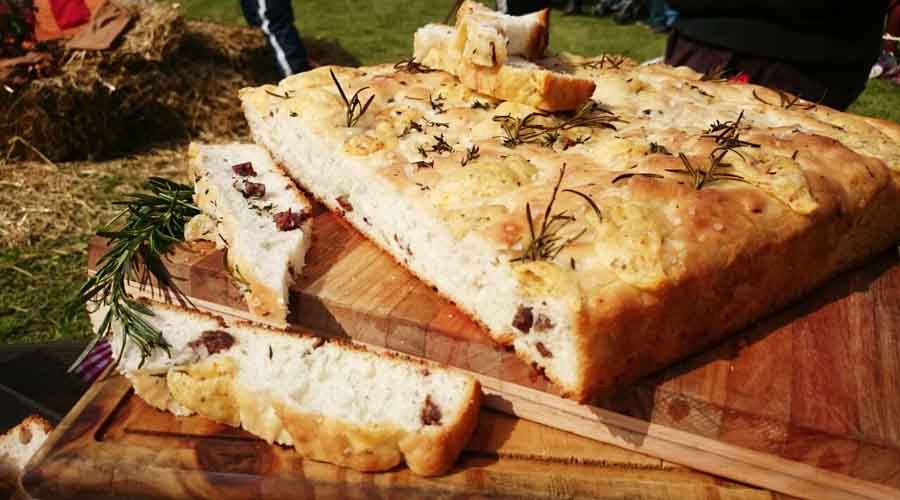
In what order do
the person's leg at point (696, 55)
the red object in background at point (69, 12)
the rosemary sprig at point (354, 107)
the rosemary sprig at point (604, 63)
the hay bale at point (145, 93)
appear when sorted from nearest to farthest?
the rosemary sprig at point (354, 107), the rosemary sprig at point (604, 63), the person's leg at point (696, 55), the hay bale at point (145, 93), the red object in background at point (69, 12)

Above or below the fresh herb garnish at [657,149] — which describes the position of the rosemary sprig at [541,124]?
below

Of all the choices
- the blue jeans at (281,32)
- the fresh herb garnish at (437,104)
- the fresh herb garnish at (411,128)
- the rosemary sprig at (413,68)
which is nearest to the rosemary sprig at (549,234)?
the fresh herb garnish at (411,128)

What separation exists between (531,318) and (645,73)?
8.83ft

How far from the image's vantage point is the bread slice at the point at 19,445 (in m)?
3.51

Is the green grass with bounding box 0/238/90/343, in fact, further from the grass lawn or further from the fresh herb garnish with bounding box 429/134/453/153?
the fresh herb garnish with bounding box 429/134/453/153

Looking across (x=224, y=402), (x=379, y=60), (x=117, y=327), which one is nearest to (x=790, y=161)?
(x=224, y=402)

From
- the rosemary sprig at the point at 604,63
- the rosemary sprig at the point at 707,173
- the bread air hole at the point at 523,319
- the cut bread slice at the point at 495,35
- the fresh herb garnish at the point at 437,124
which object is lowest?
the rosemary sprig at the point at 604,63

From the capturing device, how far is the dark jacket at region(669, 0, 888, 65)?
526 centimetres

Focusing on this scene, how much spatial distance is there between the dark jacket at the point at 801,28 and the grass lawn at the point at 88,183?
562cm

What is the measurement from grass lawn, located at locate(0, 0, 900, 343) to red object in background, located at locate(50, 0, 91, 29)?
6.21 ft

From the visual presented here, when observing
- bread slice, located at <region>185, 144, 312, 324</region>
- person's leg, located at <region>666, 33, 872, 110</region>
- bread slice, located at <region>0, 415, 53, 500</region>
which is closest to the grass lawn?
bread slice, located at <region>0, 415, 53, 500</region>

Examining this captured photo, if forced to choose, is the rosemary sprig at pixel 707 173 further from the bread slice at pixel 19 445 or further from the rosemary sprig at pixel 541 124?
the bread slice at pixel 19 445

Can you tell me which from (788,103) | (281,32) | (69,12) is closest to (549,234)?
(788,103)

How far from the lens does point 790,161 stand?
329cm
